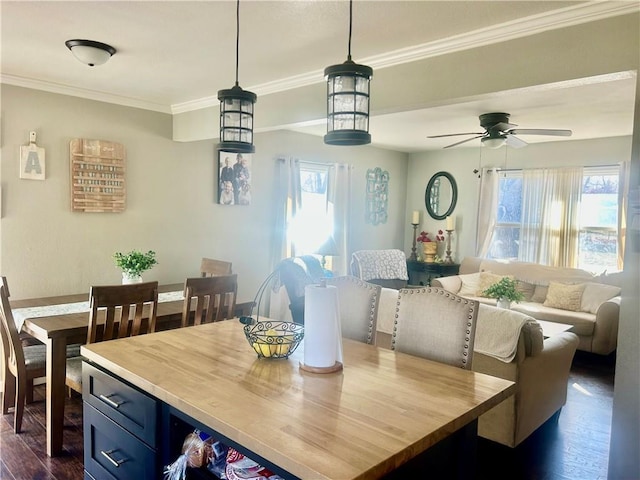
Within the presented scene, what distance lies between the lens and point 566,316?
495 centimetres

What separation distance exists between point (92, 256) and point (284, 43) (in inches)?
103

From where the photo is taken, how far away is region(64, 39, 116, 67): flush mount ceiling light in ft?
8.85

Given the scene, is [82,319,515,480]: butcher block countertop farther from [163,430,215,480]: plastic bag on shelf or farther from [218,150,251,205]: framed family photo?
[218,150,251,205]: framed family photo

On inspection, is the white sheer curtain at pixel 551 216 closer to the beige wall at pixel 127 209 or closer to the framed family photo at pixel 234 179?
the beige wall at pixel 127 209

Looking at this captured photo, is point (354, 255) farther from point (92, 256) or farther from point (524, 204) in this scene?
point (92, 256)

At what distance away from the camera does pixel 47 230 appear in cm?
381

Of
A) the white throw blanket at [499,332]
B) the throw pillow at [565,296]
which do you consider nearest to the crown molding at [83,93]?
the white throw blanket at [499,332]

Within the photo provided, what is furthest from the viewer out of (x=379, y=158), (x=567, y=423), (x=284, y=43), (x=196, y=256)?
(x=379, y=158)

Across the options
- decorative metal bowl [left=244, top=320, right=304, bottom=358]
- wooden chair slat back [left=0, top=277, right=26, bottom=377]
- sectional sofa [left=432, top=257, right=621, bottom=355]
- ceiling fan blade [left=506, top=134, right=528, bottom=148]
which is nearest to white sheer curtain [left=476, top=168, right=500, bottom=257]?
sectional sofa [left=432, top=257, right=621, bottom=355]

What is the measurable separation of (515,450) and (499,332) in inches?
32.2

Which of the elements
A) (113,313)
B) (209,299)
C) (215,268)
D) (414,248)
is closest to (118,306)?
(113,313)

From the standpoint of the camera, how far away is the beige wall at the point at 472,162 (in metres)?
5.73

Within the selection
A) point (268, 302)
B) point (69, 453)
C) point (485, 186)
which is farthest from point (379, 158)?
point (69, 453)

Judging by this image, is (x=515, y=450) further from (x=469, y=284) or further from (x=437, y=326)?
(x=469, y=284)
